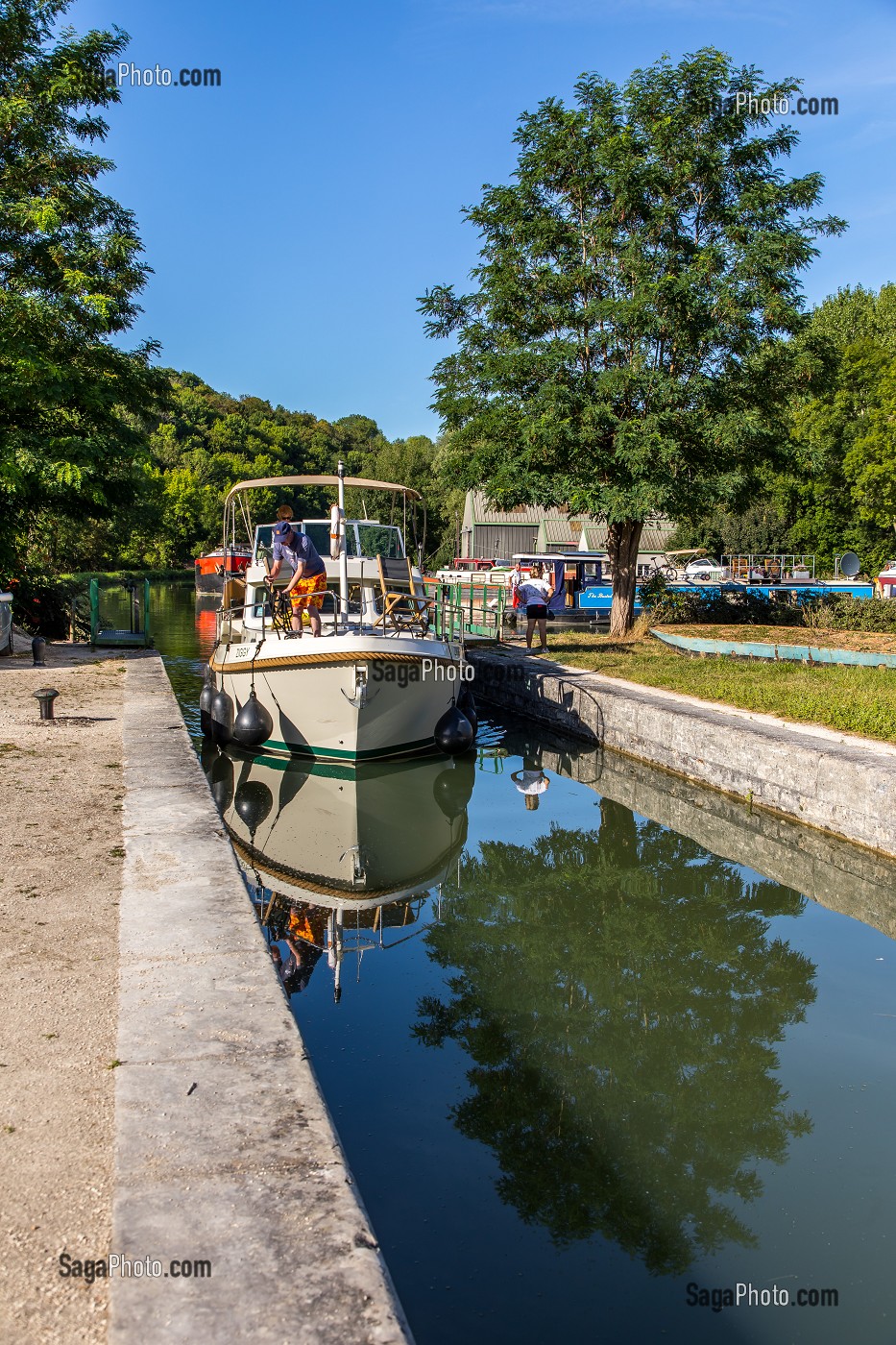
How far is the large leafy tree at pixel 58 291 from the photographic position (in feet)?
62.4

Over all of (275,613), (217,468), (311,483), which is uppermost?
(217,468)

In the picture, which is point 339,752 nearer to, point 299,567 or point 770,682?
point 299,567

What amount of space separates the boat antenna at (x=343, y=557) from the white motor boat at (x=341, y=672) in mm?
28

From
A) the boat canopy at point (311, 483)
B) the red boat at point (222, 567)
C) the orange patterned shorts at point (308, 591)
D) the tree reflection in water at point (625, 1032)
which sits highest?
the boat canopy at point (311, 483)

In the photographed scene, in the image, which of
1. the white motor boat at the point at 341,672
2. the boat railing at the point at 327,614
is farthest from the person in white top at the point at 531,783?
the boat railing at the point at 327,614

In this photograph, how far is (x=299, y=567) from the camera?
44.2 feet

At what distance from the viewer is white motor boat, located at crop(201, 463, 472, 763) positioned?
498 inches

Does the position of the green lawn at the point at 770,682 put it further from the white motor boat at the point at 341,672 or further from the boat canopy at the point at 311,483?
the boat canopy at the point at 311,483

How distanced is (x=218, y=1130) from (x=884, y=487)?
4046cm

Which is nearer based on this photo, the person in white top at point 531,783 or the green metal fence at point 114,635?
the person in white top at point 531,783

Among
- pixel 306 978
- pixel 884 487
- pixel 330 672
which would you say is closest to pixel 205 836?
pixel 306 978

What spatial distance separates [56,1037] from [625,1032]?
3.50 metres

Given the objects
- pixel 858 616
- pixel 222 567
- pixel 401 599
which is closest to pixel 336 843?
pixel 401 599

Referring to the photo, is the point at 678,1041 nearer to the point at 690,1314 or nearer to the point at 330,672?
the point at 690,1314
